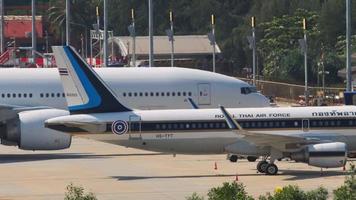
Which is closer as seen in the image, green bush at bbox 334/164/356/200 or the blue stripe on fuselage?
green bush at bbox 334/164/356/200

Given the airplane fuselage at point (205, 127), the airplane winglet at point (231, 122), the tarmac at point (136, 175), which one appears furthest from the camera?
the airplane fuselage at point (205, 127)

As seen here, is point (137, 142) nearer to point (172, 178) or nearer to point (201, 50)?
point (172, 178)

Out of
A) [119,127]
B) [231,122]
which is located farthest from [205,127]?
[119,127]

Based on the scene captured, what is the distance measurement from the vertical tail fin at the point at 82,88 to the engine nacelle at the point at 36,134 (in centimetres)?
525

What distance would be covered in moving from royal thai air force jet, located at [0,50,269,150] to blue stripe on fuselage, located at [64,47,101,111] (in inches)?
301

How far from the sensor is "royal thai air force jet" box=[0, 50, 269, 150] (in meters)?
59.3

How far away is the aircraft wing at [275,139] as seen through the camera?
4800 cm

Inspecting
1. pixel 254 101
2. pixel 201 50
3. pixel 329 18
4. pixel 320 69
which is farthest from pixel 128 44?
pixel 254 101

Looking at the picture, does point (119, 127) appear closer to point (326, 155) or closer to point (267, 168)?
point (267, 168)

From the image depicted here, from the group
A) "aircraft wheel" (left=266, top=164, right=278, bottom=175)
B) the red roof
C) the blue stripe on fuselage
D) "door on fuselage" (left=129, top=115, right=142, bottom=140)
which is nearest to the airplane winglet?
"aircraft wheel" (left=266, top=164, right=278, bottom=175)

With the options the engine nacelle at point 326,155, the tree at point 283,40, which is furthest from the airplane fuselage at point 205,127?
the tree at point 283,40

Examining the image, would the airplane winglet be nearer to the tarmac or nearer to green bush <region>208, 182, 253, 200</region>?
the tarmac

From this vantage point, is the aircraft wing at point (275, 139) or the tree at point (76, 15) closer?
the aircraft wing at point (275, 139)

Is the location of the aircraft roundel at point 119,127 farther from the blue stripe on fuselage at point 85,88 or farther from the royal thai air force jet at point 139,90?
the royal thai air force jet at point 139,90
